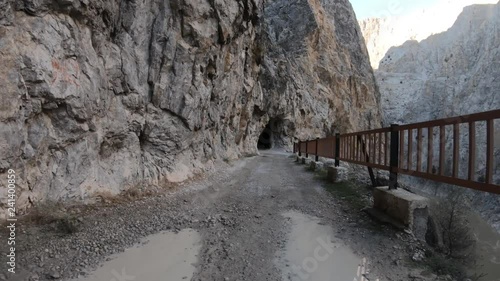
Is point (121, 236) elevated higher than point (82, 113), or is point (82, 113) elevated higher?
point (82, 113)

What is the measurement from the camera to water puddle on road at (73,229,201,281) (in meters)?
3.38

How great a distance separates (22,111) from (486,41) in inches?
2579

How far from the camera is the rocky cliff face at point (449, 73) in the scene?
45812 millimetres

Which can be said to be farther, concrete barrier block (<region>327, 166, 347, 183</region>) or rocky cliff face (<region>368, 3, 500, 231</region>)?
rocky cliff face (<region>368, 3, 500, 231</region>)

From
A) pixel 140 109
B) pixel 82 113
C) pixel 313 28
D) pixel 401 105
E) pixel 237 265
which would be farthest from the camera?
pixel 401 105

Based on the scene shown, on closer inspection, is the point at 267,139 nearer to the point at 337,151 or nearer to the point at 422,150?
the point at 337,151

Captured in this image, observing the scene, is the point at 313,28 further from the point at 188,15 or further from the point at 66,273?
the point at 66,273

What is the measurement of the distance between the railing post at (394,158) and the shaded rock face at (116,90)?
514 cm

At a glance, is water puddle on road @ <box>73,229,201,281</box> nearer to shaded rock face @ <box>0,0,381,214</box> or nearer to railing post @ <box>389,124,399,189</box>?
shaded rock face @ <box>0,0,381,214</box>

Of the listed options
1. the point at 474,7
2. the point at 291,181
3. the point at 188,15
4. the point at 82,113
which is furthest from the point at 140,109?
the point at 474,7

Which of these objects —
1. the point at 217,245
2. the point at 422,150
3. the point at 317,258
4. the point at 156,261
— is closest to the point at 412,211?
the point at 422,150

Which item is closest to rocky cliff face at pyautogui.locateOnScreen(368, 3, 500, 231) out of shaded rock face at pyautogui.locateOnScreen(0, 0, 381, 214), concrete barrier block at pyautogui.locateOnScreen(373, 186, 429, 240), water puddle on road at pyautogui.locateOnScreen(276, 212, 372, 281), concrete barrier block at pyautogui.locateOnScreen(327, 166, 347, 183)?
concrete barrier block at pyautogui.locateOnScreen(327, 166, 347, 183)

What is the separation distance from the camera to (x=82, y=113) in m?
5.48

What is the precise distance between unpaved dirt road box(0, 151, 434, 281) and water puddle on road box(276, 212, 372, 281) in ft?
0.04
